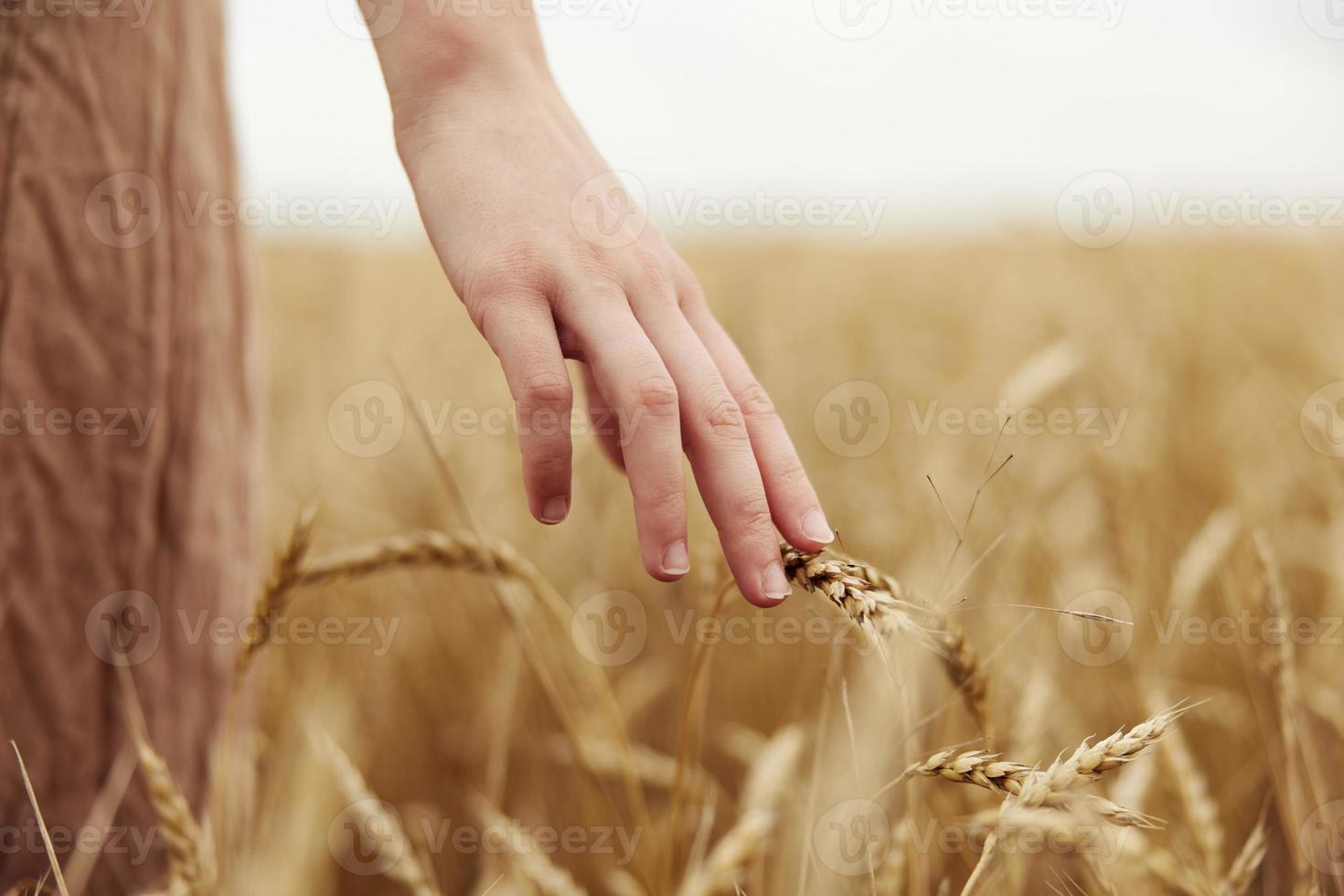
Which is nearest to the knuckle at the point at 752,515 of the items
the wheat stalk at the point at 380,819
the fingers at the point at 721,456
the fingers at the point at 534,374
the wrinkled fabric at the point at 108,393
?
the fingers at the point at 721,456

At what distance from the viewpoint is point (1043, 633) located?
3.22 feet

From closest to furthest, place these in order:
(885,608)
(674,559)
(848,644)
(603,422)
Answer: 1. (885,608)
2. (674,559)
3. (603,422)
4. (848,644)

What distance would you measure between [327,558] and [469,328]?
2072 millimetres

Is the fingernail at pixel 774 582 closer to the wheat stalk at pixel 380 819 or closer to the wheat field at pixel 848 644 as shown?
the wheat field at pixel 848 644

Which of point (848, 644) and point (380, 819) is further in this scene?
point (848, 644)

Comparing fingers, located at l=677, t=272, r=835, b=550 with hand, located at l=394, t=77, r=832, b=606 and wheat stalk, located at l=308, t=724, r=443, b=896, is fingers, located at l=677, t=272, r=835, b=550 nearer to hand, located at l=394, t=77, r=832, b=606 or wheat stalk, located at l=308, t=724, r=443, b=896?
hand, located at l=394, t=77, r=832, b=606

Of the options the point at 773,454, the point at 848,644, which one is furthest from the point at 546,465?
the point at 848,644

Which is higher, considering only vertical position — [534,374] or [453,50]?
[453,50]

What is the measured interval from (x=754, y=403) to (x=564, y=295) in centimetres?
14

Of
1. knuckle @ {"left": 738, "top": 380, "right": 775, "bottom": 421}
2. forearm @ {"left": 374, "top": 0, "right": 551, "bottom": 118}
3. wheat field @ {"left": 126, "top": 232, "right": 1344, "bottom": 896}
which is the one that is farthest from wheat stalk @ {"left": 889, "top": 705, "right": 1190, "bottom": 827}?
forearm @ {"left": 374, "top": 0, "right": 551, "bottom": 118}

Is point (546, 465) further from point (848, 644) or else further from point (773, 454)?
point (848, 644)

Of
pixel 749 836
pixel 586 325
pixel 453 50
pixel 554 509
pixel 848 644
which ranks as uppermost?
pixel 453 50

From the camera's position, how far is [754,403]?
0.56 metres

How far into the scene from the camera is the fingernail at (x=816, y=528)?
1.72ft
